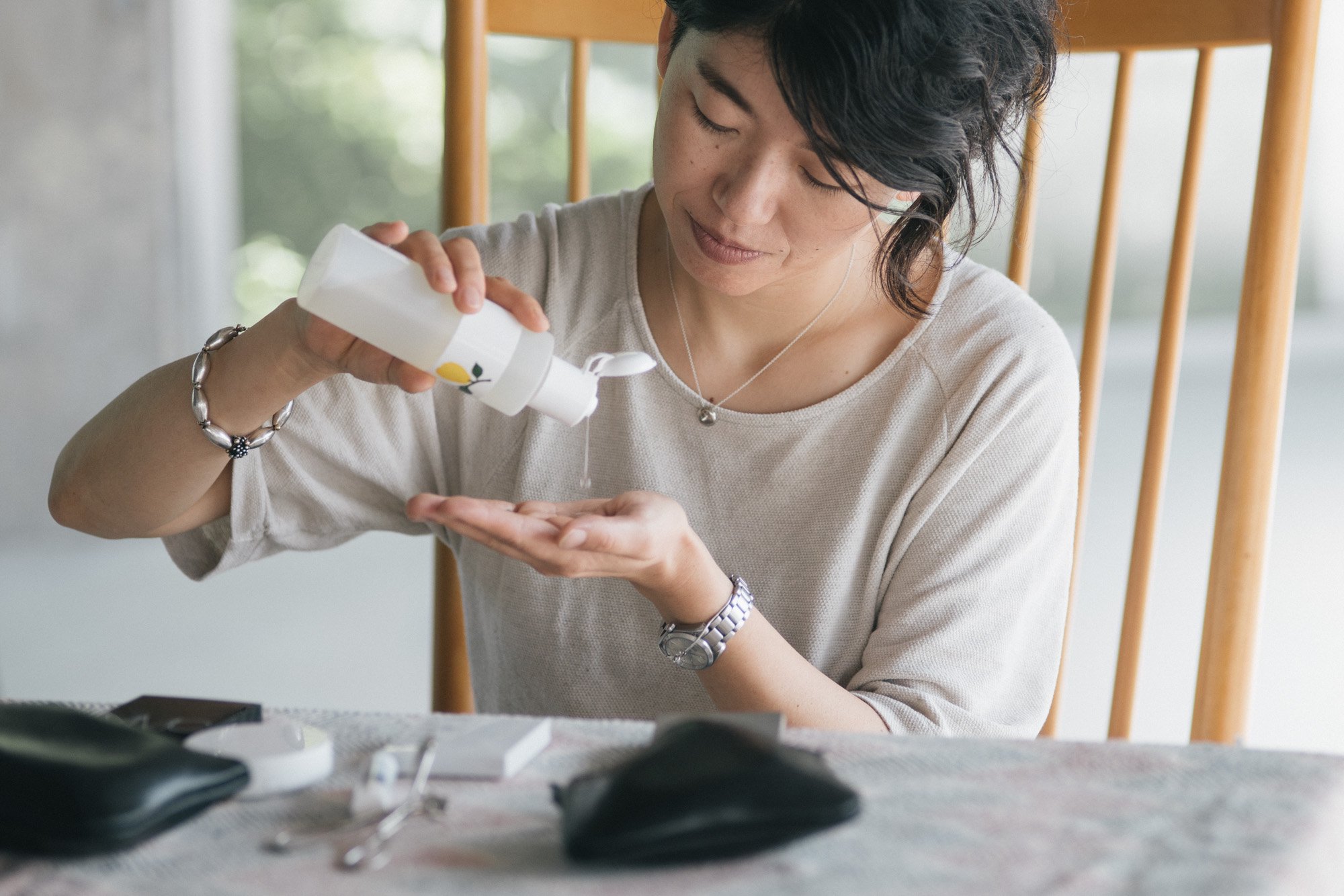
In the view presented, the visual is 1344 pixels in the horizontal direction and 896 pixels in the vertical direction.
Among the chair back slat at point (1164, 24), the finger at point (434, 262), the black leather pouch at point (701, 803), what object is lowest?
the black leather pouch at point (701, 803)

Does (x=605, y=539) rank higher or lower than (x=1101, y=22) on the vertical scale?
lower

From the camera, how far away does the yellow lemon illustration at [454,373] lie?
25.6 inches

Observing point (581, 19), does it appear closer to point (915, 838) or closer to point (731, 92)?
point (731, 92)

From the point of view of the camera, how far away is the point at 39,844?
41cm

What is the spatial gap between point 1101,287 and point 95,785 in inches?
33.5

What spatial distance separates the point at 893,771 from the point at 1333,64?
424 cm

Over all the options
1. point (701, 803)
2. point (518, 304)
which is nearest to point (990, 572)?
point (518, 304)

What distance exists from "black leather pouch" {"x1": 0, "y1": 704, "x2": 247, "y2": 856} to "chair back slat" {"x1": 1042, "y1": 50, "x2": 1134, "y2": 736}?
0.73 metres

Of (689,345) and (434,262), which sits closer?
(434,262)

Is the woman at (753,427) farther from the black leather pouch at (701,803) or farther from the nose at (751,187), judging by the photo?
the black leather pouch at (701,803)

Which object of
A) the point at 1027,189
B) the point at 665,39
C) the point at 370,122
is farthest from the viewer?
the point at 370,122

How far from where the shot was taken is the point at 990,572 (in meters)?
0.86

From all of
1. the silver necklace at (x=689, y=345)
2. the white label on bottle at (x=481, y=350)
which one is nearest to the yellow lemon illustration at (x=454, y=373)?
the white label on bottle at (x=481, y=350)

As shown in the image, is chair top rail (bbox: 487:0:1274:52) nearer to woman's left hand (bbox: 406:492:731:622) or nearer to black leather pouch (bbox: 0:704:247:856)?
woman's left hand (bbox: 406:492:731:622)
